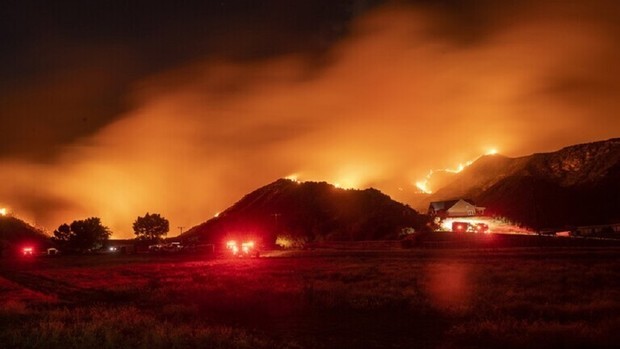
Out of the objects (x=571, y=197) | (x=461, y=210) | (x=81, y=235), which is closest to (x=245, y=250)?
(x=461, y=210)

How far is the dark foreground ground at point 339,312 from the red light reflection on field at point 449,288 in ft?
0.19

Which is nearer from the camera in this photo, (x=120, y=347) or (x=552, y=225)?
(x=120, y=347)

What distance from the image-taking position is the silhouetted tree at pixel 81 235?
156m

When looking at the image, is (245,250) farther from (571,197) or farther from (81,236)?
(571,197)

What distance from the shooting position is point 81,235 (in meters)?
157

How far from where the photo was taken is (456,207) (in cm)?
14612

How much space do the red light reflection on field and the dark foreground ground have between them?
0.06 meters

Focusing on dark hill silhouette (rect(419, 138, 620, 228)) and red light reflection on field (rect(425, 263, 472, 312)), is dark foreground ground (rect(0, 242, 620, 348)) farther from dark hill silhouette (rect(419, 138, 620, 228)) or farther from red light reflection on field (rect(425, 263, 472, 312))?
dark hill silhouette (rect(419, 138, 620, 228))

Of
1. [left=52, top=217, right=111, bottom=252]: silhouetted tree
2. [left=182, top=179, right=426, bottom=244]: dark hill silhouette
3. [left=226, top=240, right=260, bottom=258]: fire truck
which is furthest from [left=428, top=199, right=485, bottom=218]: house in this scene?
[left=52, top=217, right=111, bottom=252]: silhouetted tree

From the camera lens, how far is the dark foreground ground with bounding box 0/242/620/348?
16.8 m

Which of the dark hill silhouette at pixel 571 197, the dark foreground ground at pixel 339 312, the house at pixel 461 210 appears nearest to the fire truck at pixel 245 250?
the dark foreground ground at pixel 339 312

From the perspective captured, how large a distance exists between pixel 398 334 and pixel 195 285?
20812 millimetres

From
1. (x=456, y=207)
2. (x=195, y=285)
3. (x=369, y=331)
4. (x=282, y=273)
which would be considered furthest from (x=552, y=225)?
(x=369, y=331)

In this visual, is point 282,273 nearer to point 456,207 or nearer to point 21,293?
point 21,293
